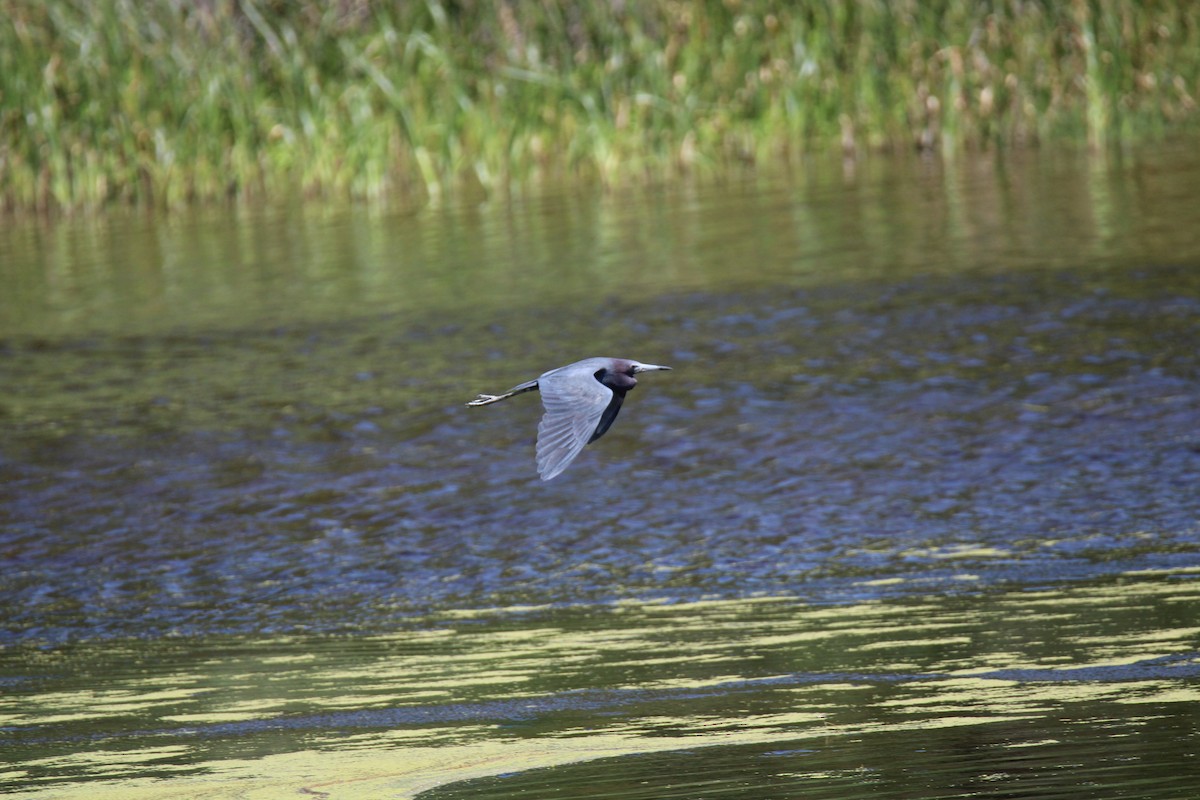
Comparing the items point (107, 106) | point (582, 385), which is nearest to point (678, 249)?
point (107, 106)

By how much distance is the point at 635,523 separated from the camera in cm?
523

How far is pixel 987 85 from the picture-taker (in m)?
13.0

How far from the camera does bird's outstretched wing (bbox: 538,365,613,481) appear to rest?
10.7 ft

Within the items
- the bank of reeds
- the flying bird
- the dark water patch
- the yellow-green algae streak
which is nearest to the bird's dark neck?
the flying bird

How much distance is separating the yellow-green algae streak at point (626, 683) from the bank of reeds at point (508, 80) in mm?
8393

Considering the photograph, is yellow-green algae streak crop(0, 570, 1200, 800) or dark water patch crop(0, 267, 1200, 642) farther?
dark water patch crop(0, 267, 1200, 642)

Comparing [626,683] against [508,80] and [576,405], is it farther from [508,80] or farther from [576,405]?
[508,80]

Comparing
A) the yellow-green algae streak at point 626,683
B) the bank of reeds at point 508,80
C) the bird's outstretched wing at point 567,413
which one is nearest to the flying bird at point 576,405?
the bird's outstretched wing at point 567,413

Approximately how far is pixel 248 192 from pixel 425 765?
11.3 meters

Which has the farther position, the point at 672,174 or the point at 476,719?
the point at 672,174

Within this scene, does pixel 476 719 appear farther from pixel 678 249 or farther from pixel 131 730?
pixel 678 249

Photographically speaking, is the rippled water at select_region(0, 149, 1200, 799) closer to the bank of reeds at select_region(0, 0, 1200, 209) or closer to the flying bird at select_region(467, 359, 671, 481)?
the flying bird at select_region(467, 359, 671, 481)

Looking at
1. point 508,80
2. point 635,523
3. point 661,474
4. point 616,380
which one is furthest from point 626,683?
point 508,80

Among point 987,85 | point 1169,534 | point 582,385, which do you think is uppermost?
point 987,85
